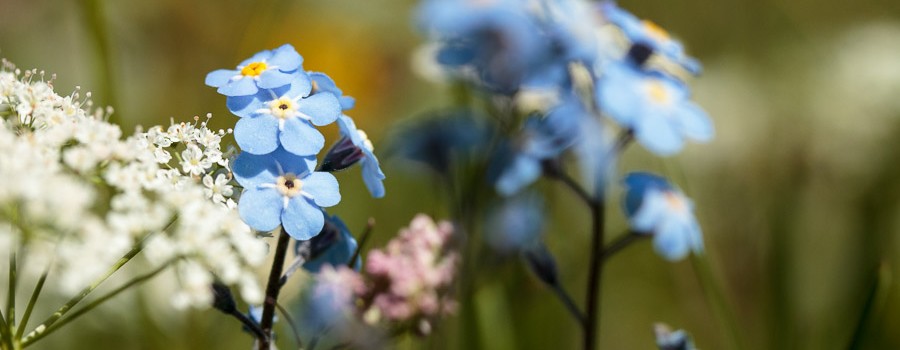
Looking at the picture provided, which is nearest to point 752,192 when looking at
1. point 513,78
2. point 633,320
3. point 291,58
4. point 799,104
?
point 799,104

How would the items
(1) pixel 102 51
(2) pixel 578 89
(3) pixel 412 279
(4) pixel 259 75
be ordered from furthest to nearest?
(1) pixel 102 51, (2) pixel 578 89, (3) pixel 412 279, (4) pixel 259 75

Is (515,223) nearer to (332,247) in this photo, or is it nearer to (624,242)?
(624,242)

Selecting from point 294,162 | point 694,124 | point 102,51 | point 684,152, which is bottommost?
point 684,152

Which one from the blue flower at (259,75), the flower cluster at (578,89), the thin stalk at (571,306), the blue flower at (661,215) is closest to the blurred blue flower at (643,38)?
the flower cluster at (578,89)

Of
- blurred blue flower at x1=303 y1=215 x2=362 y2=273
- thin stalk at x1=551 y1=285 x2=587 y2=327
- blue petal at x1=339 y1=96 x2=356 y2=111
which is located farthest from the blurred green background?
blue petal at x1=339 y1=96 x2=356 y2=111

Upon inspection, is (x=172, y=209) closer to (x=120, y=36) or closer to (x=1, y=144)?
(x=1, y=144)

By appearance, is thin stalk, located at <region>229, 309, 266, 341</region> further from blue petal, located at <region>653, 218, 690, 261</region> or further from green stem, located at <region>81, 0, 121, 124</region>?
green stem, located at <region>81, 0, 121, 124</region>

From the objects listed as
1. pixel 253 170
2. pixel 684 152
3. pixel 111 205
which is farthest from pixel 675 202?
pixel 684 152

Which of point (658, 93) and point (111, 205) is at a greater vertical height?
point (111, 205)
